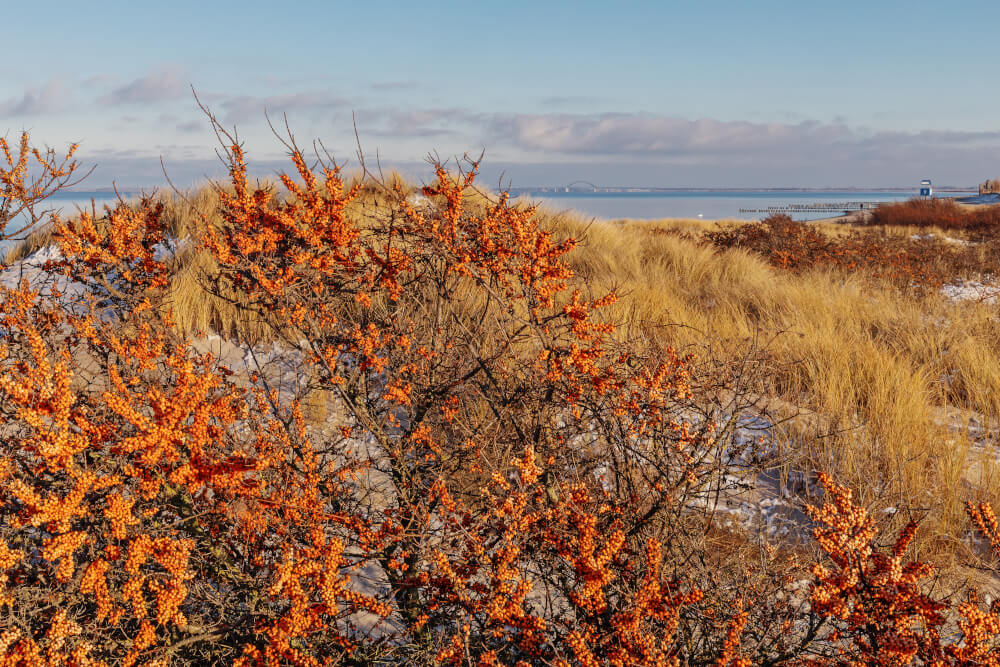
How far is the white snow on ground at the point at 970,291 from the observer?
835 centimetres

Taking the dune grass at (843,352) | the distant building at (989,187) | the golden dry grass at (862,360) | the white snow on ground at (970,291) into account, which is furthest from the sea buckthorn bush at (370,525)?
the distant building at (989,187)

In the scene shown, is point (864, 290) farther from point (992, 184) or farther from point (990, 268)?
point (992, 184)

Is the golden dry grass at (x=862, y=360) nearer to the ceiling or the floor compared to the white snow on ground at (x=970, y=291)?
nearer to the floor

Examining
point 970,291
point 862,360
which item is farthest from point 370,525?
point 970,291

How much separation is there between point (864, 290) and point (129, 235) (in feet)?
29.2

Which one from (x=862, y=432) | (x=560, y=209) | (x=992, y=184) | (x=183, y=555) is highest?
(x=992, y=184)

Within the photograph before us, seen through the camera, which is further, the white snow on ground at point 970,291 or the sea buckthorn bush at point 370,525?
the white snow on ground at point 970,291

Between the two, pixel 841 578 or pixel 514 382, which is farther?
pixel 514 382

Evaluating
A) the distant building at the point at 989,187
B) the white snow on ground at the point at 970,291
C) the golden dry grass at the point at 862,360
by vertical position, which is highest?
the distant building at the point at 989,187

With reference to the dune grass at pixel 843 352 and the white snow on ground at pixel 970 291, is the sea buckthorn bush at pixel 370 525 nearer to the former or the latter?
the dune grass at pixel 843 352

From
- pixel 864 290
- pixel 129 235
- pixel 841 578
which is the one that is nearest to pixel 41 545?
pixel 129 235

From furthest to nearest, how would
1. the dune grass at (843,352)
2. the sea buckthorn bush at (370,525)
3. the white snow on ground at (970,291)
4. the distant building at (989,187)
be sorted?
the distant building at (989,187) → the white snow on ground at (970,291) → the dune grass at (843,352) → the sea buckthorn bush at (370,525)

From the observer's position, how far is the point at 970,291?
908 cm

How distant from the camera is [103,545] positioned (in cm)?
214
